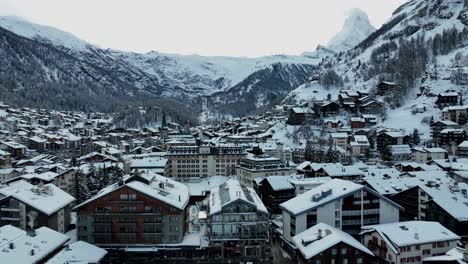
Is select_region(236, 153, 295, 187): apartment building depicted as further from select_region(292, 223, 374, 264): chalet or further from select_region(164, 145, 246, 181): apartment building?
select_region(292, 223, 374, 264): chalet

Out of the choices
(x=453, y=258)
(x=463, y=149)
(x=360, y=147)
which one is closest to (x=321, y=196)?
(x=453, y=258)

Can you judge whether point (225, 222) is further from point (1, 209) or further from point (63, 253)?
point (1, 209)

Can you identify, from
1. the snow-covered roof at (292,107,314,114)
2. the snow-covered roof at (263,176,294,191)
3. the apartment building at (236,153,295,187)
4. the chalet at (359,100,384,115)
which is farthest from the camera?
the chalet at (359,100,384,115)

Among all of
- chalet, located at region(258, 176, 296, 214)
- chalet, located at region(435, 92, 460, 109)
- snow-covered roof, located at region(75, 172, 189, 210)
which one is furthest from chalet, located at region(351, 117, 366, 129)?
snow-covered roof, located at region(75, 172, 189, 210)

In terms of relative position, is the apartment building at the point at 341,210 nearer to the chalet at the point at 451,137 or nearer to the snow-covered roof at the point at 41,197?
the snow-covered roof at the point at 41,197

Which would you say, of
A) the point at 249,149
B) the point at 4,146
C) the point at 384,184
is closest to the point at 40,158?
the point at 4,146

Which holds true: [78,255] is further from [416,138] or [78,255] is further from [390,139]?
[416,138]
